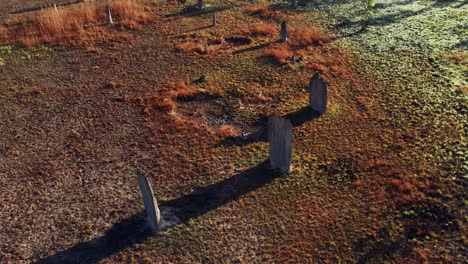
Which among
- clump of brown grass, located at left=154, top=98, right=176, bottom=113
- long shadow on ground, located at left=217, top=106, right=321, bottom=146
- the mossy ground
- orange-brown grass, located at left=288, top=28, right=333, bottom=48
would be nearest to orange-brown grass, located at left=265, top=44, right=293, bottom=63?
the mossy ground

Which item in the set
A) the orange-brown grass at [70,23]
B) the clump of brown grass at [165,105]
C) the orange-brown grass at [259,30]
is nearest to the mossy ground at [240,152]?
the clump of brown grass at [165,105]

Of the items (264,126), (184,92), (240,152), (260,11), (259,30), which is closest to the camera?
(240,152)

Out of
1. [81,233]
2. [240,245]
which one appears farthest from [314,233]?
[81,233]

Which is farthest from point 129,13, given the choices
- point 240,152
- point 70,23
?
point 240,152

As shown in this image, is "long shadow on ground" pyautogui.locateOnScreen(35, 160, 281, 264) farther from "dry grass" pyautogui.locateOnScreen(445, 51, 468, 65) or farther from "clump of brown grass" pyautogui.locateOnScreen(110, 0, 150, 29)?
"clump of brown grass" pyautogui.locateOnScreen(110, 0, 150, 29)

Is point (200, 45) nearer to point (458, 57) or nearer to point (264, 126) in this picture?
point (264, 126)

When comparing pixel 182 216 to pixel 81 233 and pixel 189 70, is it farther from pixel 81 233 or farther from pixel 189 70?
pixel 189 70

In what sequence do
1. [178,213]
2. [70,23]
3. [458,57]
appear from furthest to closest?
[70,23]
[458,57]
[178,213]

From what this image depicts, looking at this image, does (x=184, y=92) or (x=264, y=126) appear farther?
(x=184, y=92)
